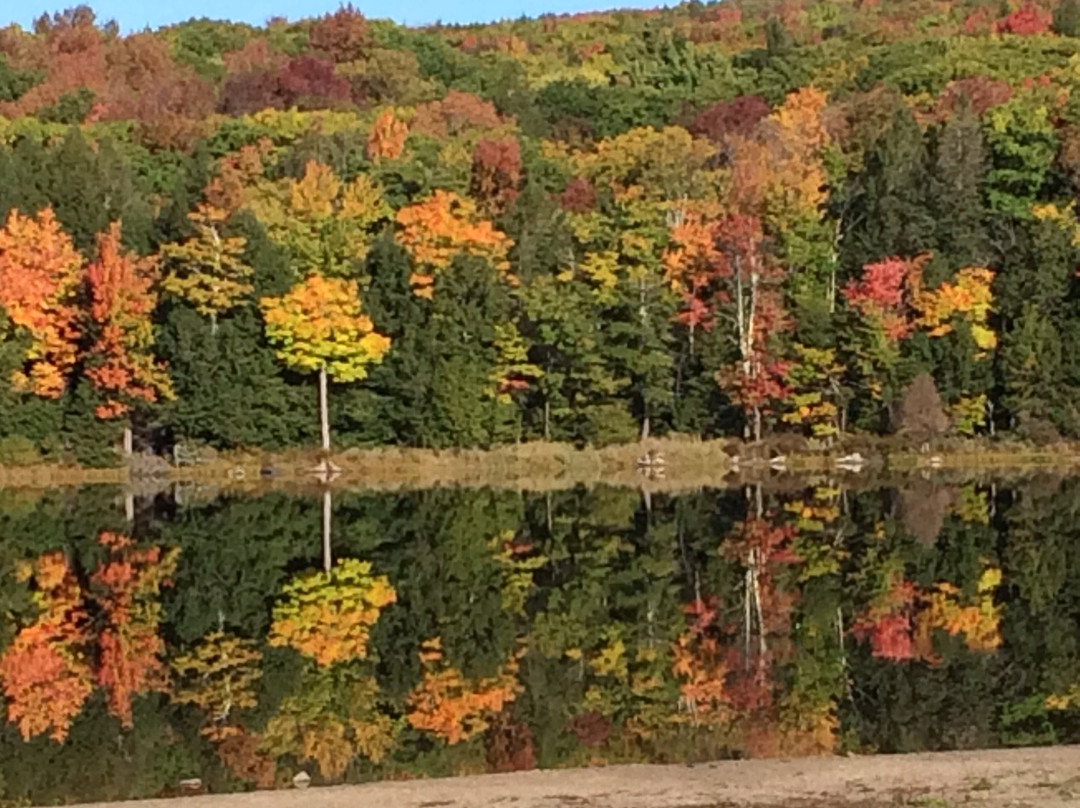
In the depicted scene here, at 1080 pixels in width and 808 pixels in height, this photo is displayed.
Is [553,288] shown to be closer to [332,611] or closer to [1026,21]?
[332,611]

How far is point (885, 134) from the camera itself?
57594 millimetres

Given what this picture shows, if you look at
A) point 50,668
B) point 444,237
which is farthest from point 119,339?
point 50,668

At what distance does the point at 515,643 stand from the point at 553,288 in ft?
113

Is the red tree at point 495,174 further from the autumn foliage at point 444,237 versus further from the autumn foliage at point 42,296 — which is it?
the autumn foliage at point 42,296

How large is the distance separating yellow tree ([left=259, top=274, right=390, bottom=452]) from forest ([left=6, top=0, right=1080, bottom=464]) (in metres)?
0.08

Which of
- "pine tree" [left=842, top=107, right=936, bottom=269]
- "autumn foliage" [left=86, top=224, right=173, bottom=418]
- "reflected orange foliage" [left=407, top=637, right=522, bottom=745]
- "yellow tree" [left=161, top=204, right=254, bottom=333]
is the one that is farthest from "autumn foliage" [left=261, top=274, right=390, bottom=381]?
"reflected orange foliage" [left=407, top=637, right=522, bottom=745]

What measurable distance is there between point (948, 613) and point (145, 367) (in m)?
32.3

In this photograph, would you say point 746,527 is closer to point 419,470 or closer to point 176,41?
point 419,470

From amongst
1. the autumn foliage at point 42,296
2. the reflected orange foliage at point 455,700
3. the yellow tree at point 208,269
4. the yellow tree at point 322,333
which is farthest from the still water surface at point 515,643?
the yellow tree at point 208,269

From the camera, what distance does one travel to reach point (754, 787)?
35.4 ft

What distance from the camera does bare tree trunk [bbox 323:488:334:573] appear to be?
27138 mm

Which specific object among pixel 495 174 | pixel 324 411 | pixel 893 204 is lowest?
pixel 324 411

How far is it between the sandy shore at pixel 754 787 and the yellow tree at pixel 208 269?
38.7 meters

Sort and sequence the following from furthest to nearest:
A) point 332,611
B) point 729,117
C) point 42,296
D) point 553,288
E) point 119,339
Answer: point 729,117 → point 553,288 → point 42,296 → point 119,339 → point 332,611
